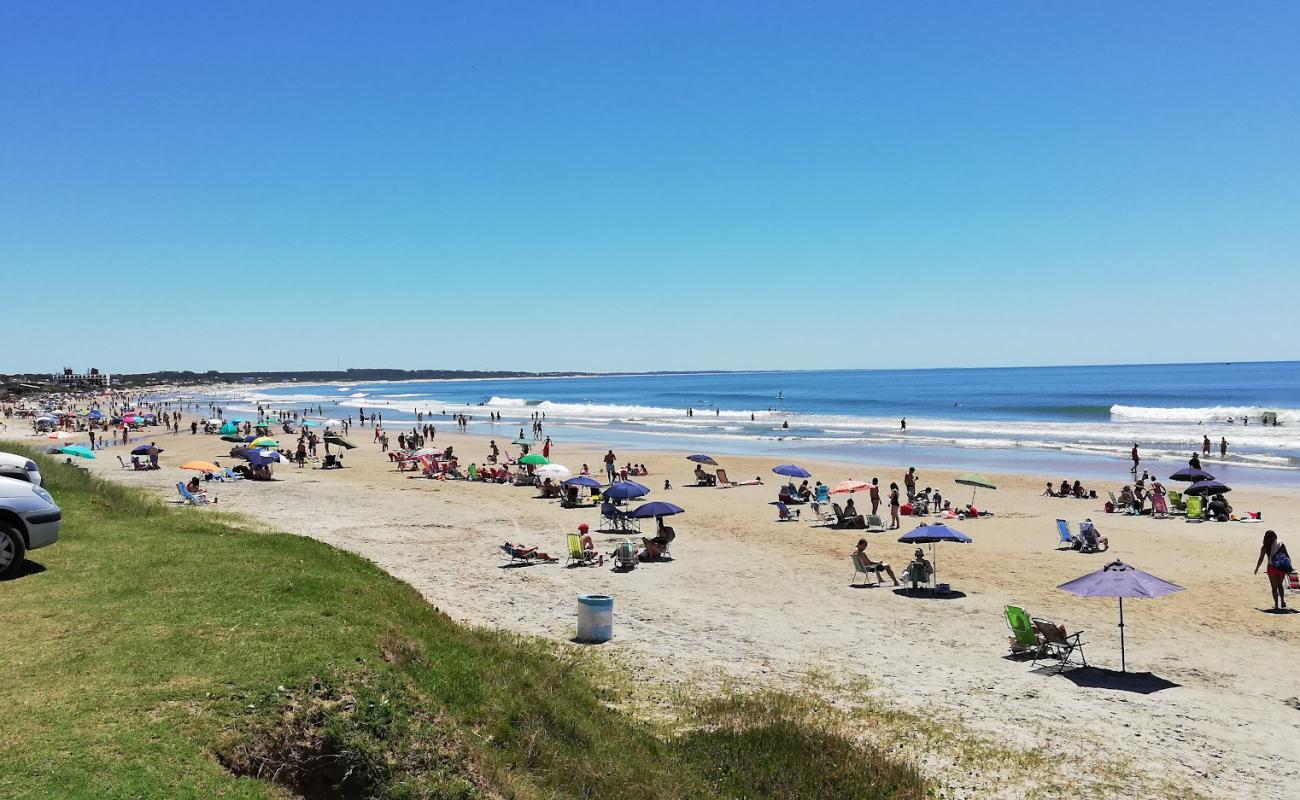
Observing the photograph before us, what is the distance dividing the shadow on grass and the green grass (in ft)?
0.29

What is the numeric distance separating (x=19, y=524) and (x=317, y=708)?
529 centimetres

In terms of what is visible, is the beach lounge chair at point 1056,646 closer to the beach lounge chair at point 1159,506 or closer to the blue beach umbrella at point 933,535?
the blue beach umbrella at point 933,535

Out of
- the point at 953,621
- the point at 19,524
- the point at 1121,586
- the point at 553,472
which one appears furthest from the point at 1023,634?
the point at 553,472

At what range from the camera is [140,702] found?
5.72 m

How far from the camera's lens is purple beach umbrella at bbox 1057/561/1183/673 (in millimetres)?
10648

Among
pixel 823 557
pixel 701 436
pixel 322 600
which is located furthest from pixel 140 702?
pixel 701 436

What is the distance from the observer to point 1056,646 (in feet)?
37.7

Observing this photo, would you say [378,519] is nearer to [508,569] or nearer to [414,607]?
[508,569]

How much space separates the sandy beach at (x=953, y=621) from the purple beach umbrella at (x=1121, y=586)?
1107mm

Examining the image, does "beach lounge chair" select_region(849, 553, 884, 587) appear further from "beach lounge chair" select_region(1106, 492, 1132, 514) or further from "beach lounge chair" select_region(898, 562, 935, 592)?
"beach lounge chair" select_region(1106, 492, 1132, 514)

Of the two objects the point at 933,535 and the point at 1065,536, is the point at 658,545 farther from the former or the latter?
the point at 1065,536

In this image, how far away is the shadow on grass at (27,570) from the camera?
28.9ft

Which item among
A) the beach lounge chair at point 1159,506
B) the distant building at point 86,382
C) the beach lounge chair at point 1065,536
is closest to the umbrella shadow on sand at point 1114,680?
the beach lounge chair at point 1065,536

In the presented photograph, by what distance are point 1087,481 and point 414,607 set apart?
2981 cm
